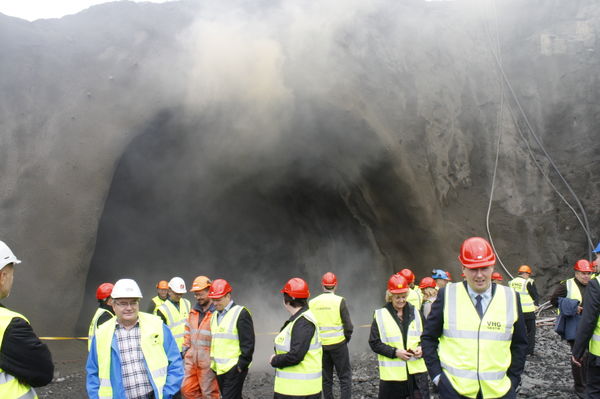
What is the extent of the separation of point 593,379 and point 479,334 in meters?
1.99

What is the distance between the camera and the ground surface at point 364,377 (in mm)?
6777

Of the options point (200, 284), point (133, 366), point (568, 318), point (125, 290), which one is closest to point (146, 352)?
point (133, 366)

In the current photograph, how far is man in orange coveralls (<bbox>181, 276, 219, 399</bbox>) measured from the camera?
5.49 m

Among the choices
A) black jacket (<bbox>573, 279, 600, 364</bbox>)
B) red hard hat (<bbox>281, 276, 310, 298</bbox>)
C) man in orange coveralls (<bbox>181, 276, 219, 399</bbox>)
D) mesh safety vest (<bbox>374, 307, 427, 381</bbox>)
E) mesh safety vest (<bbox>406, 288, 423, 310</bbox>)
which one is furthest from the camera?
mesh safety vest (<bbox>406, 288, 423, 310</bbox>)

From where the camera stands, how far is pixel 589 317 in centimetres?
409

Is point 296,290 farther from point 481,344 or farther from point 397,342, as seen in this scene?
point 481,344

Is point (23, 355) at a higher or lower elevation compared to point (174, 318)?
higher

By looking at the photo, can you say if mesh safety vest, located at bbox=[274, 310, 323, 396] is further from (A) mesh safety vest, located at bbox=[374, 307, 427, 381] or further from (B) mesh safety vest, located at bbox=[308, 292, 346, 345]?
(B) mesh safety vest, located at bbox=[308, 292, 346, 345]

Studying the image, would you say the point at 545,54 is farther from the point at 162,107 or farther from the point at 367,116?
the point at 162,107

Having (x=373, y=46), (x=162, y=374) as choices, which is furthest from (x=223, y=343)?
(x=373, y=46)

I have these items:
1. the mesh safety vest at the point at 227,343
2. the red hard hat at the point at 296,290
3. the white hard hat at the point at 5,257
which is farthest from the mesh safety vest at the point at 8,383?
the mesh safety vest at the point at 227,343

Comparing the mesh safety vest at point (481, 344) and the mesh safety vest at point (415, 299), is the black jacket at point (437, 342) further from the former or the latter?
the mesh safety vest at point (415, 299)

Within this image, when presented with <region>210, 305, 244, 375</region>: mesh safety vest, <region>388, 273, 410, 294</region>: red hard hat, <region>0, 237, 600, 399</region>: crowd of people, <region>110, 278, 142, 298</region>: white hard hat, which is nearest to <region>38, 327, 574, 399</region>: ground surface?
<region>0, 237, 600, 399</region>: crowd of people

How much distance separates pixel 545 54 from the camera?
12.6 metres
